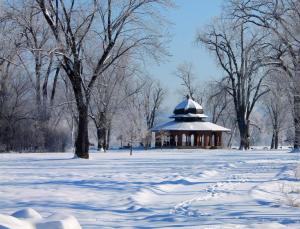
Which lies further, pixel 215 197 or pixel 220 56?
pixel 220 56

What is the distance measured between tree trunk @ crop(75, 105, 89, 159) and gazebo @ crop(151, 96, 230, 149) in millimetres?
36256

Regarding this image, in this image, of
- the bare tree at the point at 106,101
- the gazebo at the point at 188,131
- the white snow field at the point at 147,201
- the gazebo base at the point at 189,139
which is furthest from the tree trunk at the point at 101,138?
the white snow field at the point at 147,201

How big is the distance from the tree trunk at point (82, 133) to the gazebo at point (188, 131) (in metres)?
36.3

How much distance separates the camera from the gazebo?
66.1 m

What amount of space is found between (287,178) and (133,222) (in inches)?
399

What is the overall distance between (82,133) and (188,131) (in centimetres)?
3821

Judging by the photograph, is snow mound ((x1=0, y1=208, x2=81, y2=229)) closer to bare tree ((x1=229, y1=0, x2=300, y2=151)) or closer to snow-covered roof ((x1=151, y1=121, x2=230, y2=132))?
bare tree ((x1=229, y1=0, x2=300, y2=151))

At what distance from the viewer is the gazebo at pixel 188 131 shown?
2601 inches

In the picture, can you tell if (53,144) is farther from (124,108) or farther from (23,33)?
(23,33)

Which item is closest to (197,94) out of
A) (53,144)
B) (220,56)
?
(220,56)

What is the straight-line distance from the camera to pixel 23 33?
28.6 metres

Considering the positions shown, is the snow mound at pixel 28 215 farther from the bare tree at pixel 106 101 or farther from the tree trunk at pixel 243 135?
the tree trunk at pixel 243 135

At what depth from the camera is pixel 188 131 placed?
66.6 meters

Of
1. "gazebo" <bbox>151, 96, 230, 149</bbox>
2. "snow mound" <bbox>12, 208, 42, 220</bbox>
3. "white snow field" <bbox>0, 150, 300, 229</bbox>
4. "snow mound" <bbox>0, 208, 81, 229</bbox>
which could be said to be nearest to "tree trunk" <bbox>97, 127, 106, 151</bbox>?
"gazebo" <bbox>151, 96, 230, 149</bbox>
